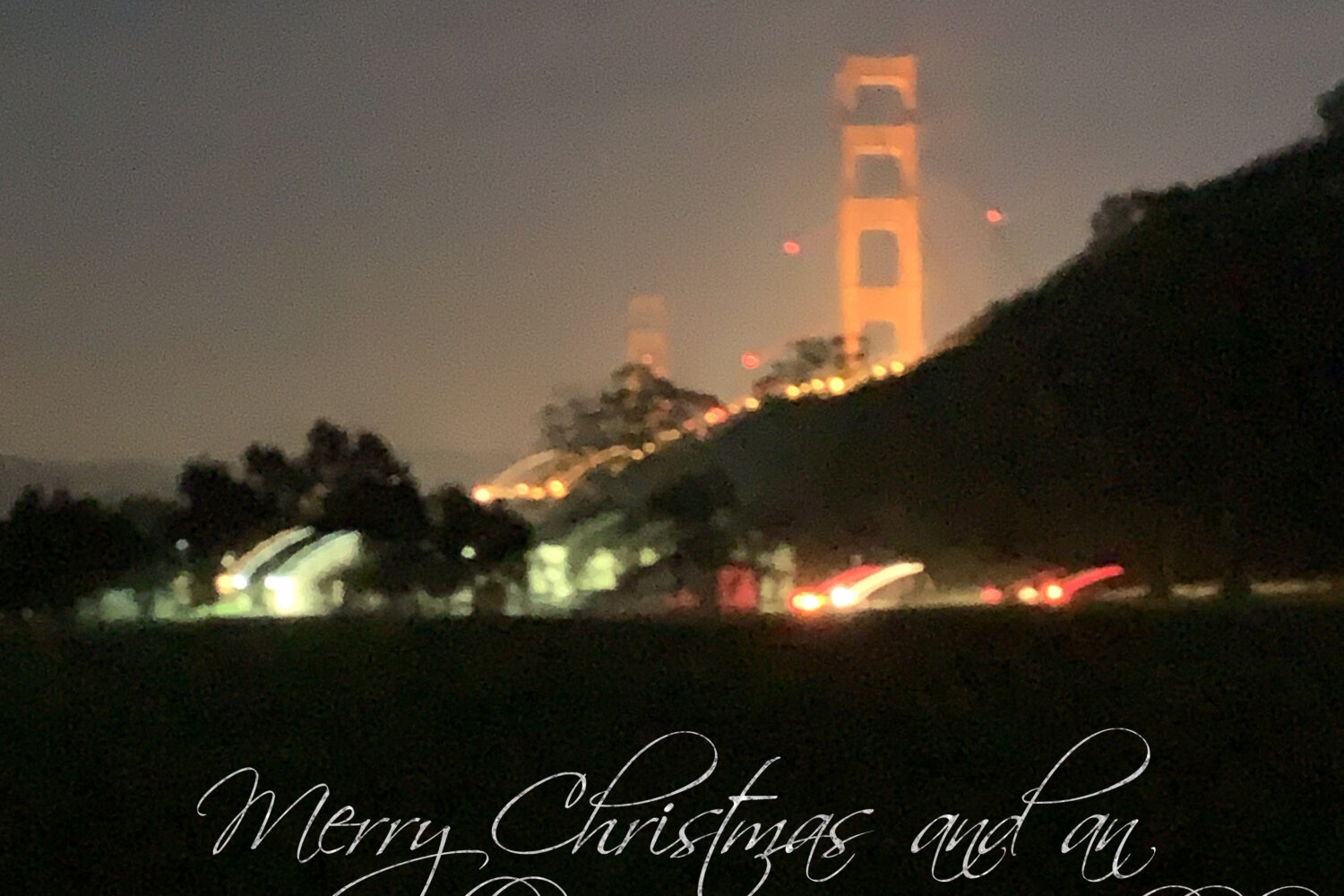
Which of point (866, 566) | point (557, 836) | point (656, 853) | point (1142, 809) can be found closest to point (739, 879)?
point (656, 853)

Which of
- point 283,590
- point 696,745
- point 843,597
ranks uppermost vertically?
point 283,590

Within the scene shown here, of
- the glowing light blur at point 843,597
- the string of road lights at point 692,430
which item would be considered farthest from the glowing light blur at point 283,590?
the string of road lights at point 692,430

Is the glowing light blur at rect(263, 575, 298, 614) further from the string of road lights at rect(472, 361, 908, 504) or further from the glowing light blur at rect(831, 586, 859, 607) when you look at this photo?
the string of road lights at rect(472, 361, 908, 504)

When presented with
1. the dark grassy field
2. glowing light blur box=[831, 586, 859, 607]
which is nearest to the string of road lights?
glowing light blur box=[831, 586, 859, 607]

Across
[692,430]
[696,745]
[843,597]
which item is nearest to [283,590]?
[843,597]

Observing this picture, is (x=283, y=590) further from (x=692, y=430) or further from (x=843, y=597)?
(x=692, y=430)

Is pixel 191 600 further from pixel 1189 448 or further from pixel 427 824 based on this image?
pixel 1189 448
